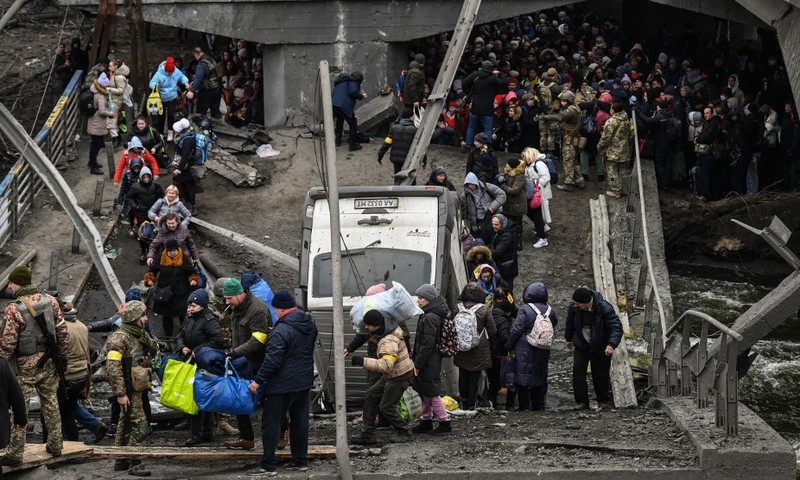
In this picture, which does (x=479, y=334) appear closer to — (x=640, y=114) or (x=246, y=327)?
(x=246, y=327)

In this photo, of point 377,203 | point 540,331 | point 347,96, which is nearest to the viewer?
point 540,331

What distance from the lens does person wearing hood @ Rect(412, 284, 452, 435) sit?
15094mm

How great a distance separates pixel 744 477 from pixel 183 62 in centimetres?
2073

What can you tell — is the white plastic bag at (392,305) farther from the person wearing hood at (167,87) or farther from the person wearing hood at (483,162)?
the person wearing hood at (167,87)

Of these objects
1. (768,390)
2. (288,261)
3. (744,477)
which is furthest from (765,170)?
(744,477)

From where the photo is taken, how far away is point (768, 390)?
19719mm

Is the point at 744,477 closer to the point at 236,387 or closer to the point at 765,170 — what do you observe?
the point at 236,387

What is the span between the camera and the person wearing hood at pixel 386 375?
567 inches

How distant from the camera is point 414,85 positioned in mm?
27188

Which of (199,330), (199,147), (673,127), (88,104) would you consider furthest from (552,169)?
(199,330)

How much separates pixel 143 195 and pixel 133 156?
1.08 m

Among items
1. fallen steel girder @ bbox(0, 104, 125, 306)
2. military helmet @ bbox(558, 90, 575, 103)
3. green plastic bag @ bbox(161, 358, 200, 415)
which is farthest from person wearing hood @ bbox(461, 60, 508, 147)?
green plastic bag @ bbox(161, 358, 200, 415)

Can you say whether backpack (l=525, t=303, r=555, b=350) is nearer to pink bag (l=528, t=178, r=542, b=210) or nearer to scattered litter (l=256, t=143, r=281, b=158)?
pink bag (l=528, t=178, r=542, b=210)

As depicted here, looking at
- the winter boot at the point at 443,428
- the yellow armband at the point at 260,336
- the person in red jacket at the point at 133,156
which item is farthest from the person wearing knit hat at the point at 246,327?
the person in red jacket at the point at 133,156
